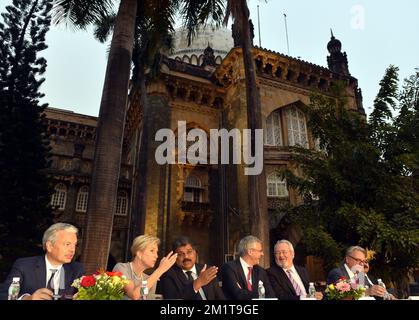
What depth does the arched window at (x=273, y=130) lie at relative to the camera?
20188 mm

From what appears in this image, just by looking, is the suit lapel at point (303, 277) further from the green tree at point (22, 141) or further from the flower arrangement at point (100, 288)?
the green tree at point (22, 141)

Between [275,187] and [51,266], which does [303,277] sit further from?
[275,187]

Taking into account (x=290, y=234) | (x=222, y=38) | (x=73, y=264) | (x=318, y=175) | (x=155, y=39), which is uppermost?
(x=222, y=38)

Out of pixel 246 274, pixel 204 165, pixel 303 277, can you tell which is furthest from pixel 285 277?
pixel 204 165

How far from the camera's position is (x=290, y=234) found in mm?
17156

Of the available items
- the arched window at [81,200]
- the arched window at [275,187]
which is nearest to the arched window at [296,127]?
the arched window at [275,187]

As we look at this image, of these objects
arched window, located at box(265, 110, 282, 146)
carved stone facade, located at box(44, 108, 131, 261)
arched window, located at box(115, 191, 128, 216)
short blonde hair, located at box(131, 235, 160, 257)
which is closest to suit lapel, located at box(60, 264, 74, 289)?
short blonde hair, located at box(131, 235, 160, 257)

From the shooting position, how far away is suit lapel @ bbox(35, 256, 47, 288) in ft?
12.2

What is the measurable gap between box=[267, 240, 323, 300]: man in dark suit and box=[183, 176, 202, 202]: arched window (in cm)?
1393

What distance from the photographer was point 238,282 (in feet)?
16.1

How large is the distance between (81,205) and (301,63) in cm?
1697
